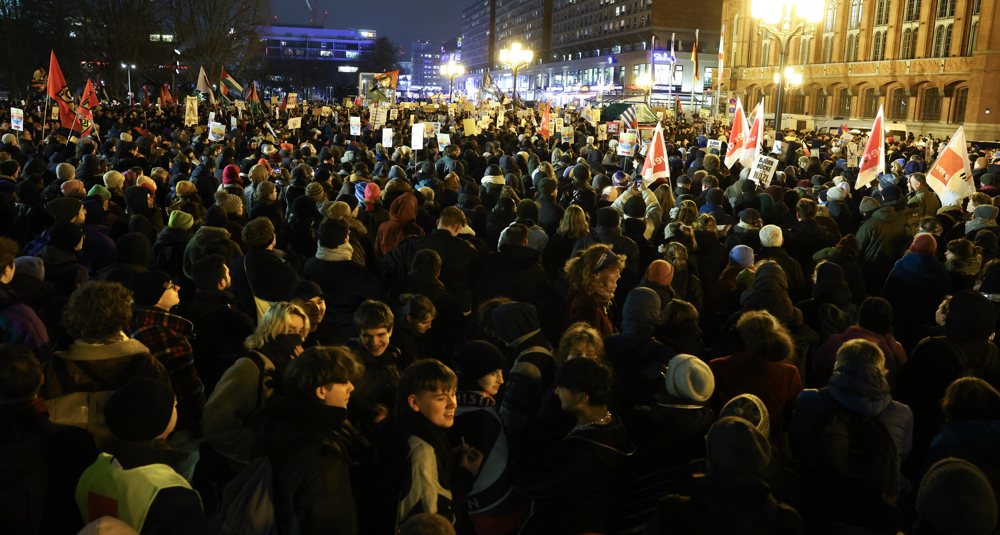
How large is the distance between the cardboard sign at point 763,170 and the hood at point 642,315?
678 centimetres

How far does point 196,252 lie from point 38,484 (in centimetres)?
314

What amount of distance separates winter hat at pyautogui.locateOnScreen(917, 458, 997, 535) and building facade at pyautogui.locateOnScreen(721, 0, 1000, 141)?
47.9 meters

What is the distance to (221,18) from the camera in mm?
51938

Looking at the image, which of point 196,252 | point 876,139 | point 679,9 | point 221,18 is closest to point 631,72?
point 679,9

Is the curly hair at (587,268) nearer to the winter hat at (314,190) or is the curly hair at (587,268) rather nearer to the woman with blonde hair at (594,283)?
the woman with blonde hair at (594,283)

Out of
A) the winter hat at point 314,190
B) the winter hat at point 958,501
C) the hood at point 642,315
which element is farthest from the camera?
the winter hat at point 314,190

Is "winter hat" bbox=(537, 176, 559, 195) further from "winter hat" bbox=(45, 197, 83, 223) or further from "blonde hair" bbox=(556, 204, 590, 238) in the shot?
"winter hat" bbox=(45, 197, 83, 223)

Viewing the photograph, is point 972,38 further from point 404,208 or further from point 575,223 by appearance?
point 404,208

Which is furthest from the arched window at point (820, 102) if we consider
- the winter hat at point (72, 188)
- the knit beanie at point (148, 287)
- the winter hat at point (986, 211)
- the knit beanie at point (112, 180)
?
the knit beanie at point (148, 287)

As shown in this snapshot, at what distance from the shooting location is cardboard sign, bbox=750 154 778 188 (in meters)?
10.3

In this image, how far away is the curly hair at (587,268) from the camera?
196 inches

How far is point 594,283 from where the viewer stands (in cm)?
499

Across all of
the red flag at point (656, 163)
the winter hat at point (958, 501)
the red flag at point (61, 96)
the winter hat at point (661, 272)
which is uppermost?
the red flag at point (61, 96)

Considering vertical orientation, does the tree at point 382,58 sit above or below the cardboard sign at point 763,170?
above
